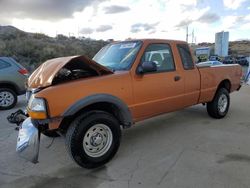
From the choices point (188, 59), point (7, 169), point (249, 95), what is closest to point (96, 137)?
point (7, 169)

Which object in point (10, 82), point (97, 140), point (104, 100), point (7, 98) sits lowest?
point (7, 98)

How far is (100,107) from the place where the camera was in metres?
4.27

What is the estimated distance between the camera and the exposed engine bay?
13.6 ft

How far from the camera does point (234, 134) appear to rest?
209 inches

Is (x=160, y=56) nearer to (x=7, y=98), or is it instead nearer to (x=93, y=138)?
(x=93, y=138)

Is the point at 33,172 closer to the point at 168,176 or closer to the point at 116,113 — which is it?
the point at 116,113

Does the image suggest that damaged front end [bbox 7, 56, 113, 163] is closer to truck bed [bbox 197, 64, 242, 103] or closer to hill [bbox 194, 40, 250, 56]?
truck bed [bbox 197, 64, 242, 103]

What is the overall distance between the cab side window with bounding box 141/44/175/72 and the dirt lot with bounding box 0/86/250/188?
138cm

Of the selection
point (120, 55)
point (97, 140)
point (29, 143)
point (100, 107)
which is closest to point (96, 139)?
point (97, 140)

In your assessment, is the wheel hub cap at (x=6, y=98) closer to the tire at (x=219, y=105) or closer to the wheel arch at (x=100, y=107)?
the wheel arch at (x=100, y=107)

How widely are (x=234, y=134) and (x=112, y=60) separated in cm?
282

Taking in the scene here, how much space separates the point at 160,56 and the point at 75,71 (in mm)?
1715

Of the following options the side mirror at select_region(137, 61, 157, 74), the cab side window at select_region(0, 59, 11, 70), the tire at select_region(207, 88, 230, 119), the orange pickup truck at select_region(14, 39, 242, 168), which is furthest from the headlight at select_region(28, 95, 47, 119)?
the cab side window at select_region(0, 59, 11, 70)

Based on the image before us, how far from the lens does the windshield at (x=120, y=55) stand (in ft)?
15.1
